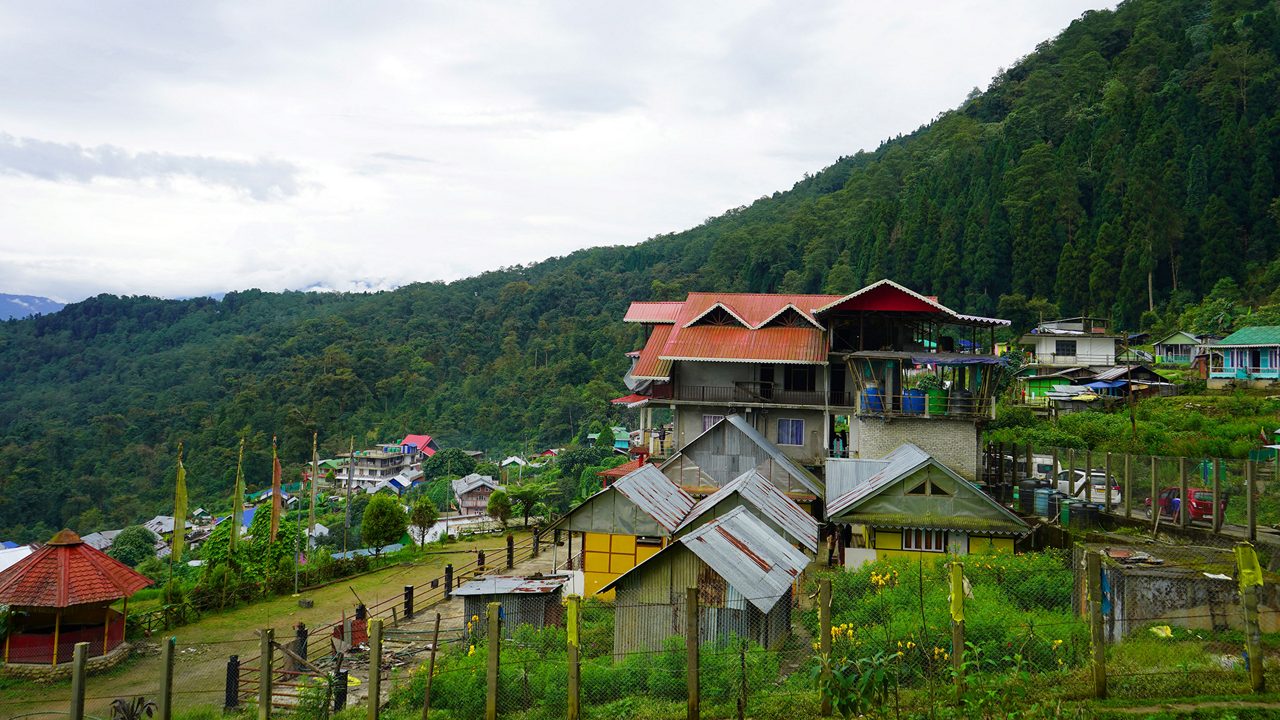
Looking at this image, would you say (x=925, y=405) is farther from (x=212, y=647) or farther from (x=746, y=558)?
(x=212, y=647)

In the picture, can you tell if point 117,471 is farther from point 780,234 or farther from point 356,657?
point 356,657

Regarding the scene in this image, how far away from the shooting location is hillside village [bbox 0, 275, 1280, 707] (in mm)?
11953

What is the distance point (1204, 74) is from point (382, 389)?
8308cm

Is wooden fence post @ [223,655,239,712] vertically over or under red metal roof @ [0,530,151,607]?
under

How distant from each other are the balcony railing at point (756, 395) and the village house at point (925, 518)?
1078 centimetres

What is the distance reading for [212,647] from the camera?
55.7 feet

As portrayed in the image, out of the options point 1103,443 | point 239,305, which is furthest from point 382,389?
point 1103,443

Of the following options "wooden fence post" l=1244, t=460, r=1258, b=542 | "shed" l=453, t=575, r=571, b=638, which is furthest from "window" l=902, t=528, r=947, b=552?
"shed" l=453, t=575, r=571, b=638

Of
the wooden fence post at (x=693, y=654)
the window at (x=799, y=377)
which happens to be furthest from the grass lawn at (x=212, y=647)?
the window at (x=799, y=377)

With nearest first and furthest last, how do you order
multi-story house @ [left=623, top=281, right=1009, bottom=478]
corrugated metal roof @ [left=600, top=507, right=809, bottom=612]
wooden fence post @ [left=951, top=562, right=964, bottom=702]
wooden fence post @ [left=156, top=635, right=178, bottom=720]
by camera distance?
1. wooden fence post @ [left=951, top=562, right=964, bottom=702]
2. wooden fence post @ [left=156, top=635, right=178, bottom=720]
3. corrugated metal roof @ [left=600, top=507, right=809, bottom=612]
4. multi-story house @ [left=623, top=281, right=1009, bottom=478]

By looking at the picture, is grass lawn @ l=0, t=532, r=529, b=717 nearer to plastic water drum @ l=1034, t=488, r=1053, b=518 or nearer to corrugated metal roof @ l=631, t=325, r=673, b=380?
corrugated metal roof @ l=631, t=325, r=673, b=380

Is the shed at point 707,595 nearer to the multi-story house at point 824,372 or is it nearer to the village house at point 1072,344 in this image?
the multi-story house at point 824,372

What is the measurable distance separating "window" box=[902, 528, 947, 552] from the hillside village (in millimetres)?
44

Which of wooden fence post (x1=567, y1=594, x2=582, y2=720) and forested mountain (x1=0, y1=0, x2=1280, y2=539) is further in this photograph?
forested mountain (x1=0, y1=0, x2=1280, y2=539)
